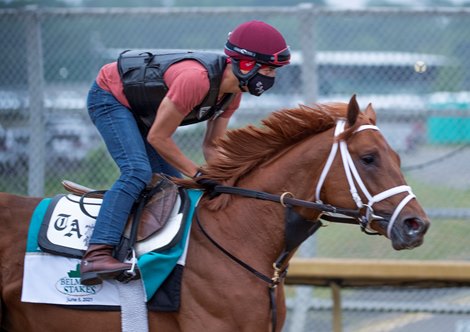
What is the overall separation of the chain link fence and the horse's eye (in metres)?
2.54

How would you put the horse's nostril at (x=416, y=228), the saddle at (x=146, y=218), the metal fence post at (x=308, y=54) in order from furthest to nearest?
the metal fence post at (x=308, y=54), the saddle at (x=146, y=218), the horse's nostril at (x=416, y=228)

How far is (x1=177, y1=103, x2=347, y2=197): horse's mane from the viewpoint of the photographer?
185 inches

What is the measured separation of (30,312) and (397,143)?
348 centimetres

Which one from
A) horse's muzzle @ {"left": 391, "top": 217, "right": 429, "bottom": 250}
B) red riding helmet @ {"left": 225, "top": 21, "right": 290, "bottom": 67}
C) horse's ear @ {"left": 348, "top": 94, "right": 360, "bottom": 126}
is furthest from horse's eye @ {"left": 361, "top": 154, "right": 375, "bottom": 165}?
red riding helmet @ {"left": 225, "top": 21, "right": 290, "bottom": 67}

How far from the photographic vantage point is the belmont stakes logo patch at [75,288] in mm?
4730

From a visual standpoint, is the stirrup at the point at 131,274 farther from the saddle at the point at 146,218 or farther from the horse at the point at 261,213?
A: the horse at the point at 261,213

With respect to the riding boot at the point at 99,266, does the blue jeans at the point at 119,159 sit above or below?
above

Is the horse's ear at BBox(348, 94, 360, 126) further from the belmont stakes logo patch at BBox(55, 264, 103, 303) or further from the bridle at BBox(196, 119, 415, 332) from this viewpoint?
the belmont stakes logo patch at BBox(55, 264, 103, 303)

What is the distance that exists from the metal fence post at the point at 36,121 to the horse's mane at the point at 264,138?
2796mm

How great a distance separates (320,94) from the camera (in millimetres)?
7301

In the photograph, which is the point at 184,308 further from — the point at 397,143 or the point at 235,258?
the point at 397,143

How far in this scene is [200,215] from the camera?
480 cm

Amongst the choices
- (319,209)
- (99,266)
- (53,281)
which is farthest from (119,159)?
(319,209)

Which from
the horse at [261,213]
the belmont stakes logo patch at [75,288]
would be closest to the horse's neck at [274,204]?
the horse at [261,213]
